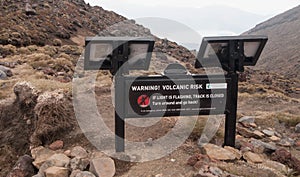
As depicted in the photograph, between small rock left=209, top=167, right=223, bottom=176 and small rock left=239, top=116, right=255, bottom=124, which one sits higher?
small rock left=239, top=116, right=255, bottom=124

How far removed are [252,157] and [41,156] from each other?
3381mm

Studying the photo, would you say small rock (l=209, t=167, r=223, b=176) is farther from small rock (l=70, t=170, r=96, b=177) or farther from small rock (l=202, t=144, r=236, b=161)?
small rock (l=70, t=170, r=96, b=177)

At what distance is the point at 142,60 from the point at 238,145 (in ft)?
7.34

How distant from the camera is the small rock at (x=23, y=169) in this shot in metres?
4.82

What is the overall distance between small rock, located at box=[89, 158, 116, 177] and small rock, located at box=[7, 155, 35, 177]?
1030 millimetres

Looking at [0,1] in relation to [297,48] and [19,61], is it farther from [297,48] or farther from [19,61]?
[297,48]

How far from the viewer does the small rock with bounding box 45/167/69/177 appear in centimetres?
446

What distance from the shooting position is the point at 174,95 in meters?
5.14

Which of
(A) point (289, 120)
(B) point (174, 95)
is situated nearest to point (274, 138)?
(A) point (289, 120)

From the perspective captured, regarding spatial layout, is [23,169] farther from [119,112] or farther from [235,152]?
[235,152]

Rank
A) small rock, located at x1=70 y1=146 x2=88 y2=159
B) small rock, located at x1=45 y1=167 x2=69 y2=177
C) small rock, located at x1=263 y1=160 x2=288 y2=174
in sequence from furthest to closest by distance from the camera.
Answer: small rock, located at x1=70 y1=146 x2=88 y2=159, small rock, located at x1=263 y1=160 x2=288 y2=174, small rock, located at x1=45 y1=167 x2=69 y2=177

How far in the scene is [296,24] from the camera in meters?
105

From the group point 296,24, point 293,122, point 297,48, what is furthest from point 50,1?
point 296,24

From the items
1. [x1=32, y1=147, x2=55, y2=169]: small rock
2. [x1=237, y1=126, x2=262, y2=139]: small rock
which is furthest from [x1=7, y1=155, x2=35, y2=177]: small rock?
[x1=237, y1=126, x2=262, y2=139]: small rock
